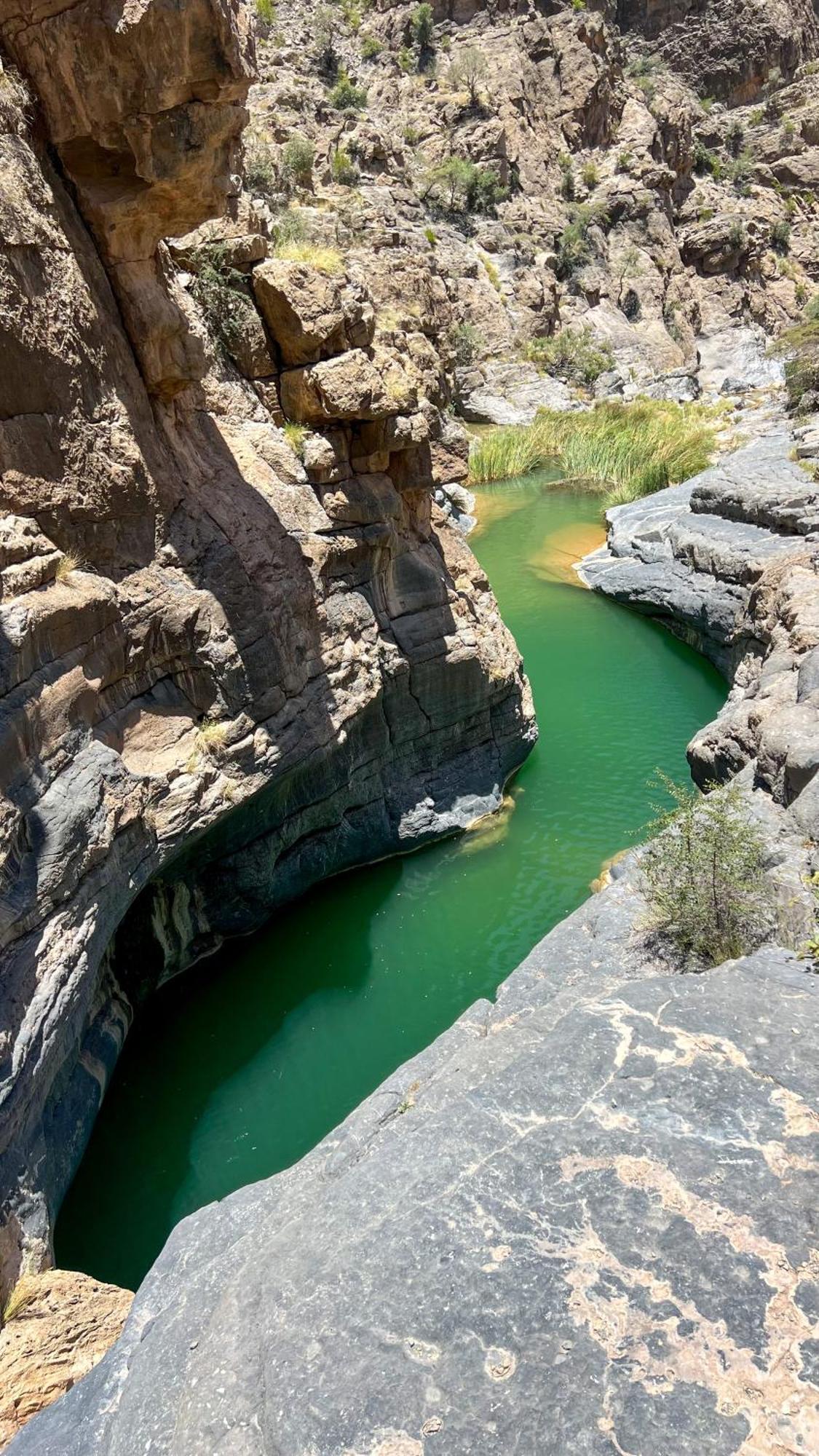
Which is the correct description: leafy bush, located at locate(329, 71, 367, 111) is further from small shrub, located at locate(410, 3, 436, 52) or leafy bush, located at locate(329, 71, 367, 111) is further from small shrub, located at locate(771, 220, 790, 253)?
small shrub, located at locate(771, 220, 790, 253)

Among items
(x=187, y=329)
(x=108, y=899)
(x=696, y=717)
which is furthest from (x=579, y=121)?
(x=108, y=899)

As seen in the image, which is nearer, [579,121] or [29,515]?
[29,515]

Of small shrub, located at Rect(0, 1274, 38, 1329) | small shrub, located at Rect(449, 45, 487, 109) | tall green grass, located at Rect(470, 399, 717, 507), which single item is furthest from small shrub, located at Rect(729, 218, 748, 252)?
small shrub, located at Rect(0, 1274, 38, 1329)

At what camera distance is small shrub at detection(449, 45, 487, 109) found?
3481 cm

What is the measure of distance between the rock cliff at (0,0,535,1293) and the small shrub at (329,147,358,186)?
18.8 metres

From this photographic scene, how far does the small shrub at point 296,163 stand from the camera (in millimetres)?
17469

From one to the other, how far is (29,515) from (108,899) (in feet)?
9.16

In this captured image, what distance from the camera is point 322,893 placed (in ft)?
32.2

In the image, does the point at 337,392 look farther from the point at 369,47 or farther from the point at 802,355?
the point at 369,47

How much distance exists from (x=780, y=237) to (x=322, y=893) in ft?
138

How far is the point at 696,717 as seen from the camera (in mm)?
13164

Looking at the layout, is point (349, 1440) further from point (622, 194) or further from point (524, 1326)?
point (622, 194)

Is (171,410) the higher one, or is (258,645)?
(171,410)

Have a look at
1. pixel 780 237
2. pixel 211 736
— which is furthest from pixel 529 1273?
pixel 780 237
